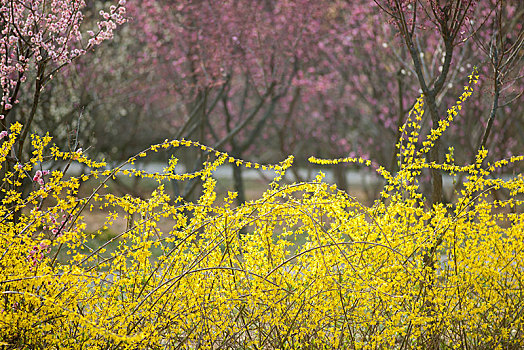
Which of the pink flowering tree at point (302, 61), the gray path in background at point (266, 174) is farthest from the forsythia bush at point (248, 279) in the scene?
the gray path in background at point (266, 174)

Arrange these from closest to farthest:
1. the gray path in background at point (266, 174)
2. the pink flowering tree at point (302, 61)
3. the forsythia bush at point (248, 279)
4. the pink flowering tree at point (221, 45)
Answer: the forsythia bush at point (248, 279), the pink flowering tree at point (302, 61), the pink flowering tree at point (221, 45), the gray path in background at point (266, 174)

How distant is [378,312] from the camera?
3.46 m

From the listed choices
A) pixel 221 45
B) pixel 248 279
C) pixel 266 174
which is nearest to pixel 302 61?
pixel 221 45

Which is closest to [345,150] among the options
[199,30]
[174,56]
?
[174,56]

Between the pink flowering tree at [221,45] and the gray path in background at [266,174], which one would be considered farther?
the gray path in background at [266,174]

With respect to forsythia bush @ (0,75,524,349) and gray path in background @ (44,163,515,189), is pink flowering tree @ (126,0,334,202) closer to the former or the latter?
forsythia bush @ (0,75,524,349)

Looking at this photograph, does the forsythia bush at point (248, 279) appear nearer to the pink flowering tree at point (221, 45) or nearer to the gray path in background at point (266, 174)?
the pink flowering tree at point (221, 45)

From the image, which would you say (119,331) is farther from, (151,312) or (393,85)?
(393,85)

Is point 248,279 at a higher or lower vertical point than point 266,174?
lower

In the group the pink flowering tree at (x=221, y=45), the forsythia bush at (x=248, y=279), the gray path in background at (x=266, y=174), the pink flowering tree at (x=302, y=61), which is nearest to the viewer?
the forsythia bush at (x=248, y=279)

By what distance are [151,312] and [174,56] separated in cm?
749

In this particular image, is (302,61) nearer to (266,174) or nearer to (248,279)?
(248,279)

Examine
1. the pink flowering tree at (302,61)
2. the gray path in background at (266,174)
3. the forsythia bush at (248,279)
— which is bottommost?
the forsythia bush at (248,279)

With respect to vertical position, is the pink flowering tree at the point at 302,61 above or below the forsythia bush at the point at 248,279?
above
